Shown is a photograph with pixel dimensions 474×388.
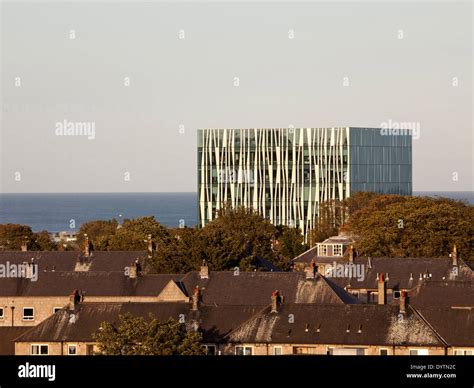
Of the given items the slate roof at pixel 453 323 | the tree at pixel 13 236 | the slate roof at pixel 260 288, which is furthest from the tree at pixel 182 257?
the tree at pixel 13 236

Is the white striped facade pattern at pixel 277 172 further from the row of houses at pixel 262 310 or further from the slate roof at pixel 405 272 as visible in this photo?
the row of houses at pixel 262 310

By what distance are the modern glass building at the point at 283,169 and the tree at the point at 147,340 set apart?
393ft

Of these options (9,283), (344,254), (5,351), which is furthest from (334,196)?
(5,351)

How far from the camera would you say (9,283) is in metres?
84.4

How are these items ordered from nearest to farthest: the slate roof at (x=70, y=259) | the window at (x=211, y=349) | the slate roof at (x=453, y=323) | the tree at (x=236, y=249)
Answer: the slate roof at (x=453, y=323)
the window at (x=211, y=349)
the tree at (x=236, y=249)
the slate roof at (x=70, y=259)

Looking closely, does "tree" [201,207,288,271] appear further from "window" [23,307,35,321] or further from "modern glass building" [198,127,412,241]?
"modern glass building" [198,127,412,241]

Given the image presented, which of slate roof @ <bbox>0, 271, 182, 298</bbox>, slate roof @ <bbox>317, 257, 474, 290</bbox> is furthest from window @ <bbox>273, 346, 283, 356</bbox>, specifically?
slate roof @ <bbox>317, 257, 474, 290</bbox>

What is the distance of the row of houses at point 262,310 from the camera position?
59625mm

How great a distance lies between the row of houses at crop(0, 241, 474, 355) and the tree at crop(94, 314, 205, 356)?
3995 millimetres

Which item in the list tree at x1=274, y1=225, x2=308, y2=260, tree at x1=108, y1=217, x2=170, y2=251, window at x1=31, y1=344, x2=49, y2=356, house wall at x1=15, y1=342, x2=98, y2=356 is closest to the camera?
house wall at x1=15, y1=342, x2=98, y2=356

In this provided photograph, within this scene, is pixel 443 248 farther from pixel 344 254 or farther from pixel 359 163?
pixel 359 163

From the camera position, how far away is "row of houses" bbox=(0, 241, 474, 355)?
59625 millimetres

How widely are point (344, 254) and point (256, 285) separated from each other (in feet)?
114

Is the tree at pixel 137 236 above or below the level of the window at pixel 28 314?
above
